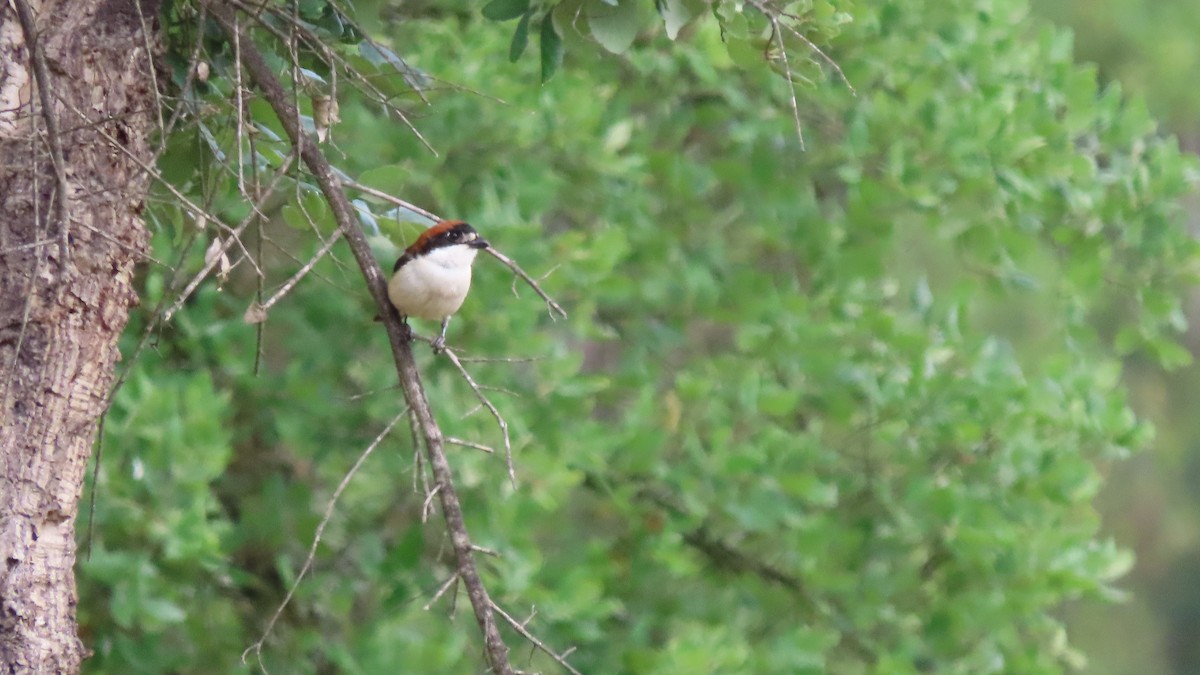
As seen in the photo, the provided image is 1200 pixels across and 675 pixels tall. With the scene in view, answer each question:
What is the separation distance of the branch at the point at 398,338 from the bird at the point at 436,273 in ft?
2.17

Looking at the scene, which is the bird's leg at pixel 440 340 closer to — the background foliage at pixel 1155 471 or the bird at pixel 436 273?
the bird at pixel 436 273

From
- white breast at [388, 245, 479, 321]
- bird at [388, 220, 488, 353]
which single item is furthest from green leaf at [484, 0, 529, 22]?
white breast at [388, 245, 479, 321]

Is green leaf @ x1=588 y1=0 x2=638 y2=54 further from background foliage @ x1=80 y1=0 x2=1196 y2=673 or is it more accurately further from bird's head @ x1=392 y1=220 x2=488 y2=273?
background foliage @ x1=80 y1=0 x2=1196 y2=673

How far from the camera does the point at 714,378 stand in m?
6.02

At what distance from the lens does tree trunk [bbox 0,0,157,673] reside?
2400 mm

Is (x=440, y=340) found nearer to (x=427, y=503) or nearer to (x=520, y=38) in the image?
(x=520, y=38)

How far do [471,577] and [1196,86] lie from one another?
9.20 m

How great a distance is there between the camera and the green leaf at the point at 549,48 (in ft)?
9.86

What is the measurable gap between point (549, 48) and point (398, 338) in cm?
72

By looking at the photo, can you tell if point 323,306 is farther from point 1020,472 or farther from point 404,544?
point 1020,472

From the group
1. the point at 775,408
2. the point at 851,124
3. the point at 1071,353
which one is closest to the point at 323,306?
the point at 775,408

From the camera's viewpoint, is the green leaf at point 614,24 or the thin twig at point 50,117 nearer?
the thin twig at point 50,117

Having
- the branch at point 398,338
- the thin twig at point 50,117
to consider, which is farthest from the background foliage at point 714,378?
the thin twig at point 50,117

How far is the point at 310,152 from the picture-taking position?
9.07ft
